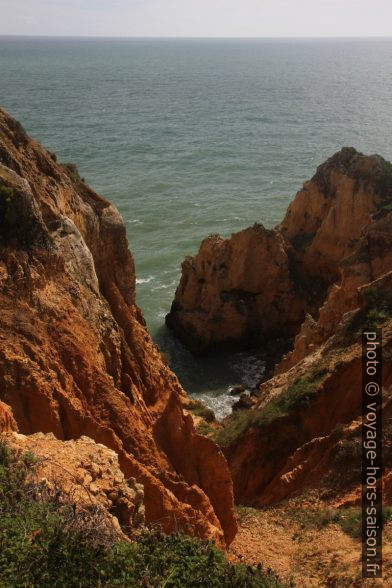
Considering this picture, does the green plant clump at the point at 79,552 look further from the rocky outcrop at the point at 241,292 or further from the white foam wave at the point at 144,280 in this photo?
the white foam wave at the point at 144,280

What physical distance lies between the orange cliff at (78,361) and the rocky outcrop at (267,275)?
20102mm

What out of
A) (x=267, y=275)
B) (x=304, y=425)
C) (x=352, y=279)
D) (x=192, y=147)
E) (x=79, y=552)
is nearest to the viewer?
(x=79, y=552)

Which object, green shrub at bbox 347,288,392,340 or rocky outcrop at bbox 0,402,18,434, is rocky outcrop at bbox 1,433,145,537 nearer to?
rocky outcrop at bbox 0,402,18,434

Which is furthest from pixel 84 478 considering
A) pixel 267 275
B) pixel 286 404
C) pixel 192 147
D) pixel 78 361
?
pixel 192 147

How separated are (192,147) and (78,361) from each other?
7708 cm

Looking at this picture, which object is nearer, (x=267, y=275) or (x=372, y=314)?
(x=372, y=314)

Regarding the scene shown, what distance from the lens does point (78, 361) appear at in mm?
15008

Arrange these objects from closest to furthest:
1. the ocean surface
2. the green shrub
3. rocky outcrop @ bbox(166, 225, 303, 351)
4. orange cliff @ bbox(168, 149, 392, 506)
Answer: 1. orange cliff @ bbox(168, 149, 392, 506)
2. the green shrub
3. rocky outcrop @ bbox(166, 225, 303, 351)
4. the ocean surface

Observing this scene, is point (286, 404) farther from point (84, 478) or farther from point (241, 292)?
point (241, 292)

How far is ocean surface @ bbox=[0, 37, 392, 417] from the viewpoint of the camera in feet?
163

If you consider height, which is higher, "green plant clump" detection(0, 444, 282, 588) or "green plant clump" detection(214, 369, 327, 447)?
"green plant clump" detection(0, 444, 282, 588)

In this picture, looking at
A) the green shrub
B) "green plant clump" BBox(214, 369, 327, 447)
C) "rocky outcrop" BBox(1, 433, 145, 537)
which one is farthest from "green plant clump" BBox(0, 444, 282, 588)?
the green shrub

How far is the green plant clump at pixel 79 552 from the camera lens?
341 inches

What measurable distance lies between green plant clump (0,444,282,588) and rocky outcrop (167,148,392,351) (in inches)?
1189
